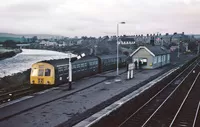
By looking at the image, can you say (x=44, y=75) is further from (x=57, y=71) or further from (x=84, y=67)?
(x=84, y=67)

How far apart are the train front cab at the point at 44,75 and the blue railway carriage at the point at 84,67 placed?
4.41 metres

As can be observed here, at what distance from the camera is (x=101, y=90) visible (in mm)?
24312

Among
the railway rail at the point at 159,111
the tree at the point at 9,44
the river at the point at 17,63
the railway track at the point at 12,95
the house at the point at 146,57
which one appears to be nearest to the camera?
the railway rail at the point at 159,111

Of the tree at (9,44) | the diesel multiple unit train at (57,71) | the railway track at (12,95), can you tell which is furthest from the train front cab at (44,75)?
the tree at (9,44)

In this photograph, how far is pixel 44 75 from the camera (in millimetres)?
24562

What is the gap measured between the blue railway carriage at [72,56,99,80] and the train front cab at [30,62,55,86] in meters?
4.41

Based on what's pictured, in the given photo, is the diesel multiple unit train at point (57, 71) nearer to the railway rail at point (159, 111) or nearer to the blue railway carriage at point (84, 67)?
the blue railway carriage at point (84, 67)

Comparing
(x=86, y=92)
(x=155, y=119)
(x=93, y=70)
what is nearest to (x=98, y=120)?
(x=155, y=119)

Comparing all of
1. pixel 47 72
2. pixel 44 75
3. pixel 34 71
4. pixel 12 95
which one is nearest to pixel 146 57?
pixel 47 72

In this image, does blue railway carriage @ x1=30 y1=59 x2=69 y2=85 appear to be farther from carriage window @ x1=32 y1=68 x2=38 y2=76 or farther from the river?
the river

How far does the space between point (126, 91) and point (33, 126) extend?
457 inches

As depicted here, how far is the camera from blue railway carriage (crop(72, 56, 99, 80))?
2946cm

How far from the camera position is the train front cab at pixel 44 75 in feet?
80.4

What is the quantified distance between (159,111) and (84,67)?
16539 millimetres
